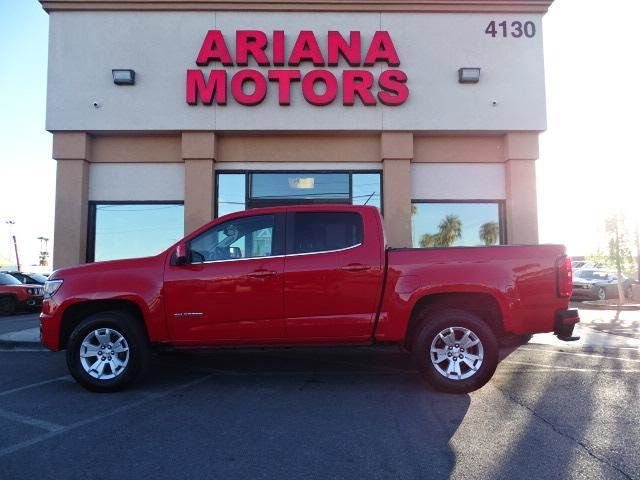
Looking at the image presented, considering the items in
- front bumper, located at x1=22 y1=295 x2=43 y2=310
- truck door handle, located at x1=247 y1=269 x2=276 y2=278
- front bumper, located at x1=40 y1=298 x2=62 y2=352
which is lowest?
front bumper, located at x1=22 y1=295 x2=43 y2=310

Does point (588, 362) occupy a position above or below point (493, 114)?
below

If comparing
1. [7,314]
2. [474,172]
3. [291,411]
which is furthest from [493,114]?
[7,314]

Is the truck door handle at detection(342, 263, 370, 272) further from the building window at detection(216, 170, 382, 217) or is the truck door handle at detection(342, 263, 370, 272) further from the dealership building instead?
the building window at detection(216, 170, 382, 217)

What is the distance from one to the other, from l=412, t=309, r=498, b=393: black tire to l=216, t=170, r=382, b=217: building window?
5.72m

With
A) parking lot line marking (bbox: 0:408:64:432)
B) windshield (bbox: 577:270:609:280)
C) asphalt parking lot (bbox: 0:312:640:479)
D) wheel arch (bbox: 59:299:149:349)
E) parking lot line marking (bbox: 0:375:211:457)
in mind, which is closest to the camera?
asphalt parking lot (bbox: 0:312:640:479)

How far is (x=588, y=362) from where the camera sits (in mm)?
7402

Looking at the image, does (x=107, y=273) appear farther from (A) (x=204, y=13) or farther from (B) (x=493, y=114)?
(B) (x=493, y=114)

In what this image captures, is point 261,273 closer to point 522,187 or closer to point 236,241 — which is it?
point 236,241

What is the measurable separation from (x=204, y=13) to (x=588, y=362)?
9.85 metres

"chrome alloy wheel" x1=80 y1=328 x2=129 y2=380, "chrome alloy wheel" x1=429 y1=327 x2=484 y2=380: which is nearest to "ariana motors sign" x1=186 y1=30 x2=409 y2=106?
"chrome alloy wheel" x1=80 y1=328 x2=129 y2=380

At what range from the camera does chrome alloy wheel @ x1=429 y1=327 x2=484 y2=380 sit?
552 centimetres

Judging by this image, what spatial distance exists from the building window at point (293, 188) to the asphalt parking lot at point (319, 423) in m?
4.58

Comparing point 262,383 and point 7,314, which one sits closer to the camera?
point 262,383

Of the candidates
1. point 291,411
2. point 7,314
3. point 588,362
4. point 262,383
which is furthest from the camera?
point 7,314
